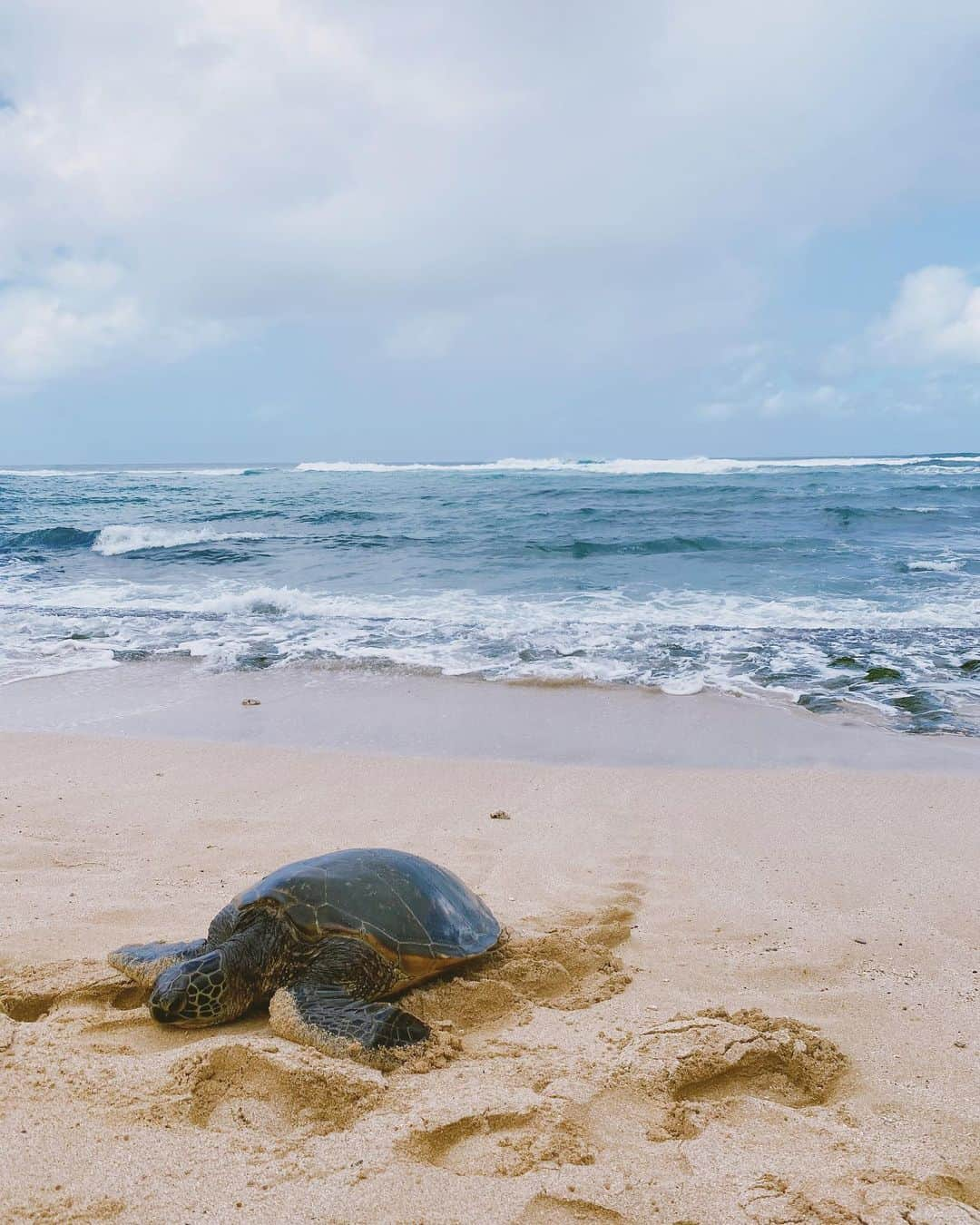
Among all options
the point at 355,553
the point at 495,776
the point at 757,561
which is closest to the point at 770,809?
the point at 495,776

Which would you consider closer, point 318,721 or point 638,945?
point 638,945

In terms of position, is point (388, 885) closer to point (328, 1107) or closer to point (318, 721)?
point (328, 1107)

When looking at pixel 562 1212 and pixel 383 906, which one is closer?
pixel 562 1212

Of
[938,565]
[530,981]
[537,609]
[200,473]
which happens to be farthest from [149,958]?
[200,473]

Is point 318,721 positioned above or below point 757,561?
below

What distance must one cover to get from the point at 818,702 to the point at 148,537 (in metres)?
19.1

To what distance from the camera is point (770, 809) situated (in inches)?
195

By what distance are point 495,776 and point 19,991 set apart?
328cm

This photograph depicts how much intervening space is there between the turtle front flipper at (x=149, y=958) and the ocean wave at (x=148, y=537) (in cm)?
1804

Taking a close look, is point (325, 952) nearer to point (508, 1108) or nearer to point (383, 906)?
point (383, 906)

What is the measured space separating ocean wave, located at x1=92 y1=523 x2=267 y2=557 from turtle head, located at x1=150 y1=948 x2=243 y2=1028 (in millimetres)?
18441

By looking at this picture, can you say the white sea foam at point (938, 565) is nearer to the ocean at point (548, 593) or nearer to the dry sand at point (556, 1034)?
the ocean at point (548, 593)

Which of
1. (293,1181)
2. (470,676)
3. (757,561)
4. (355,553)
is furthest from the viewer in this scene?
(355,553)

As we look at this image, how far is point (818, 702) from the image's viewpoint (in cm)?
721
